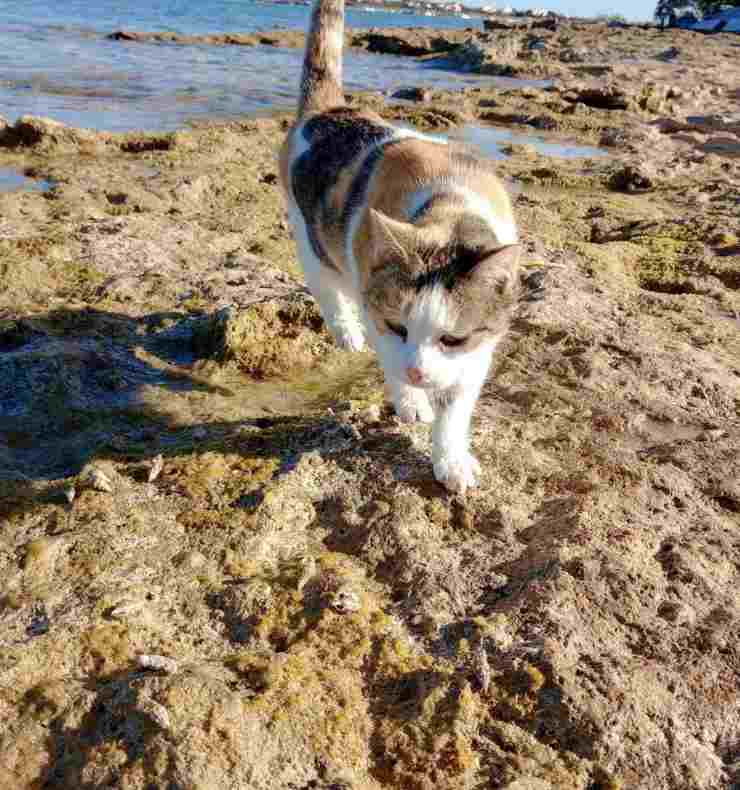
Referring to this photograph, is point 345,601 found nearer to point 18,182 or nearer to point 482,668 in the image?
point 482,668

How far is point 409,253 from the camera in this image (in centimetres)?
266

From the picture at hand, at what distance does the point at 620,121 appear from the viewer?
11570 millimetres

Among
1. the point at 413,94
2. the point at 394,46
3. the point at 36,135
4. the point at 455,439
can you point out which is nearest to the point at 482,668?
the point at 455,439

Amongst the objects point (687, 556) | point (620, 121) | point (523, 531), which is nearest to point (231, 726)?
point (523, 531)

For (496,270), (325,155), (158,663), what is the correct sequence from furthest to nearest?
(325,155), (496,270), (158,663)

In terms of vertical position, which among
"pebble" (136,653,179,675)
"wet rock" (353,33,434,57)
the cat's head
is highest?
the cat's head

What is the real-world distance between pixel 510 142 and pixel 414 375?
7.96 m

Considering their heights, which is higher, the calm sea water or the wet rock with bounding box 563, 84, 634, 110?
the wet rock with bounding box 563, 84, 634, 110

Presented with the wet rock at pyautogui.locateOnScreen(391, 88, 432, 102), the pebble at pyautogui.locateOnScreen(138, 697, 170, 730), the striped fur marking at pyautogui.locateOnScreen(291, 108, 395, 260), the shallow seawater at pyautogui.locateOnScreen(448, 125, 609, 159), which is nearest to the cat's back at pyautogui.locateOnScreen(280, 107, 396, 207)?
the striped fur marking at pyautogui.locateOnScreen(291, 108, 395, 260)

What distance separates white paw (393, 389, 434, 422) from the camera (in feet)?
10.7

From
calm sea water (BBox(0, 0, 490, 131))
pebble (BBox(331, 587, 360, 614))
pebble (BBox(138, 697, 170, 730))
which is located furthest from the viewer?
calm sea water (BBox(0, 0, 490, 131))

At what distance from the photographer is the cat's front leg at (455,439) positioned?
9.46ft

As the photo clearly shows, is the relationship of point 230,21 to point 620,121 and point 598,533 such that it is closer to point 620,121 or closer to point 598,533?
point 620,121

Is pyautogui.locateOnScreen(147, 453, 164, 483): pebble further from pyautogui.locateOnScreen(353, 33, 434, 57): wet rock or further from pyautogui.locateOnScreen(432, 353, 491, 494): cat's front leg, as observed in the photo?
pyautogui.locateOnScreen(353, 33, 434, 57): wet rock
